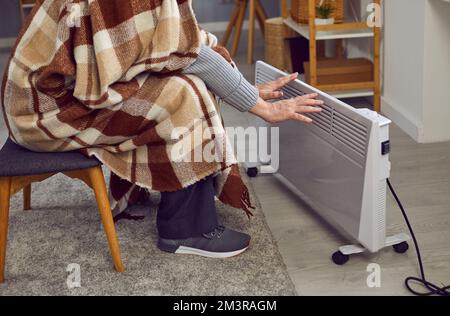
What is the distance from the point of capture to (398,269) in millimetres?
1772

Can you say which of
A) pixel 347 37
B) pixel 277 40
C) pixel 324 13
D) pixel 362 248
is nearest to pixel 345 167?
pixel 362 248

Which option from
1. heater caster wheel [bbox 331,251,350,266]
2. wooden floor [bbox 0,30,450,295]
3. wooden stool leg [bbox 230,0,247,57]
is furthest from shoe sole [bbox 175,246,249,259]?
wooden stool leg [bbox 230,0,247,57]

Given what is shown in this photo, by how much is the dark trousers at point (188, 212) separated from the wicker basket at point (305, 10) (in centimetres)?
146

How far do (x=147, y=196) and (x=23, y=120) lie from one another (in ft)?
1.95

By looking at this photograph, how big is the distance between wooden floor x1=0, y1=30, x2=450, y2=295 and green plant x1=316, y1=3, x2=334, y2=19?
70 centimetres

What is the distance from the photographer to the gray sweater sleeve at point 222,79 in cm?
175

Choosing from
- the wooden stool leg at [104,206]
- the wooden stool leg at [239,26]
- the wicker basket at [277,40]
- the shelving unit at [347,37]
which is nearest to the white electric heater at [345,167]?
the wooden stool leg at [104,206]

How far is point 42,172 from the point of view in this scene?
170cm

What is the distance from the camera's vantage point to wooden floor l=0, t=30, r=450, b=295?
1733 mm

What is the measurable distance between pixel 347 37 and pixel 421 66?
0.44 metres

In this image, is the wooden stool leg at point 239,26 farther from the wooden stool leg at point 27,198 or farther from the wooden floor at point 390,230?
the wooden stool leg at point 27,198

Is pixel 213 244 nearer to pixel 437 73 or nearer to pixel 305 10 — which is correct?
pixel 437 73

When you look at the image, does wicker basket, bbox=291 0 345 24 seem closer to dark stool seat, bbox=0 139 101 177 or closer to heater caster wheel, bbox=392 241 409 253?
heater caster wheel, bbox=392 241 409 253

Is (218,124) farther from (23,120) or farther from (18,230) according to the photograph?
(18,230)
